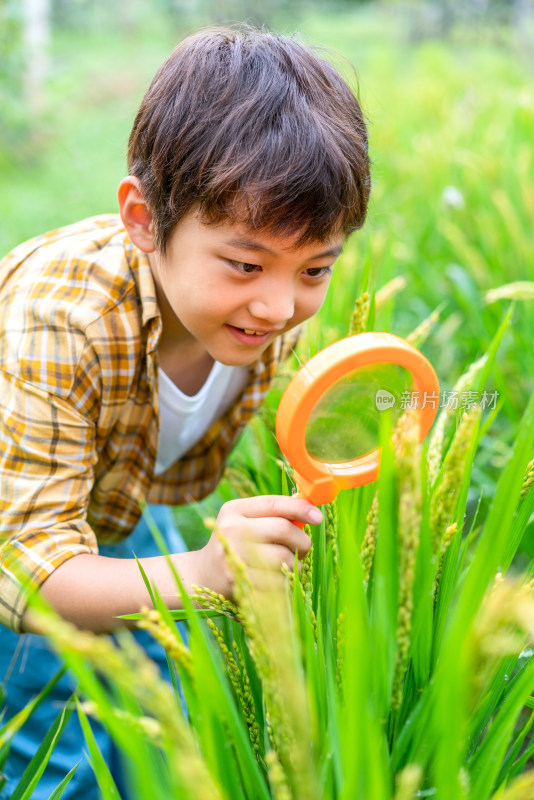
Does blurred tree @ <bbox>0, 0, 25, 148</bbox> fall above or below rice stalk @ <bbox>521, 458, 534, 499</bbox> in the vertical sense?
above

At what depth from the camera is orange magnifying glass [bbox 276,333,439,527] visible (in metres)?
0.77

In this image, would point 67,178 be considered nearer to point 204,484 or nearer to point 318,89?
point 204,484

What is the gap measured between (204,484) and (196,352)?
0.36 metres

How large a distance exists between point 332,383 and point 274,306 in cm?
24

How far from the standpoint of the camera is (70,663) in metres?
0.57

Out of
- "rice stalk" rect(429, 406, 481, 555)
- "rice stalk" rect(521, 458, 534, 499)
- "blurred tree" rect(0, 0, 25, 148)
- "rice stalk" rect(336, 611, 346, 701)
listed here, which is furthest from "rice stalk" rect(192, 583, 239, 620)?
"blurred tree" rect(0, 0, 25, 148)

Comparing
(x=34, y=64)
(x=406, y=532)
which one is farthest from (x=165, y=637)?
(x=34, y=64)

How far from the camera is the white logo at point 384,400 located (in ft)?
2.82

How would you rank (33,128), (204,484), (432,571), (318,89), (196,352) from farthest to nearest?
(33,128)
(204,484)
(196,352)
(318,89)
(432,571)

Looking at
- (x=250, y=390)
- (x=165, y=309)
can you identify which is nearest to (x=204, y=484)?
(x=250, y=390)

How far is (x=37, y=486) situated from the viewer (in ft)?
3.38

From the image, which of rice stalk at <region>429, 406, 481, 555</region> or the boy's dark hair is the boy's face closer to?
the boy's dark hair

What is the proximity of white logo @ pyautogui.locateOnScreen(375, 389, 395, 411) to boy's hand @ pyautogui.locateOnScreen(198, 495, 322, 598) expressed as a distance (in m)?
0.14

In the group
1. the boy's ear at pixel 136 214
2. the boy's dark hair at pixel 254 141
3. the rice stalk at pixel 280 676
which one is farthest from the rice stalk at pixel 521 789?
the boy's ear at pixel 136 214
